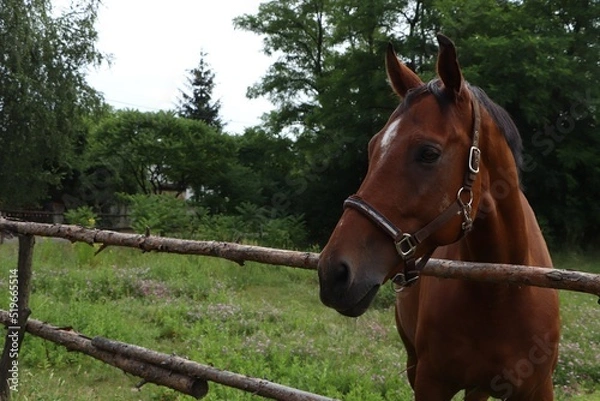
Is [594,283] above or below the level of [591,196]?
below

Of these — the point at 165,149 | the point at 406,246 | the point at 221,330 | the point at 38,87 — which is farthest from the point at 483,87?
the point at 406,246

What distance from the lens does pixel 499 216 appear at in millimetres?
2223

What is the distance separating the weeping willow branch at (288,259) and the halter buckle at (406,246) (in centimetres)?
34

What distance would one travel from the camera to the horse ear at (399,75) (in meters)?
2.12

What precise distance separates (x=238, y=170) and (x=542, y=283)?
18.0 m

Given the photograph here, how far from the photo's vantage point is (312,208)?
1967 centimetres

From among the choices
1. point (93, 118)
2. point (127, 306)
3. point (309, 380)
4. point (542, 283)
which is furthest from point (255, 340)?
point (93, 118)

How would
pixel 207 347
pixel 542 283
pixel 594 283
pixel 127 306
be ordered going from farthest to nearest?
1. pixel 127 306
2. pixel 207 347
3. pixel 542 283
4. pixel 594 283

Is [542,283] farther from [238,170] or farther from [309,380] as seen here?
[238,170]

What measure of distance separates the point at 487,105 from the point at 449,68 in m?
0.39

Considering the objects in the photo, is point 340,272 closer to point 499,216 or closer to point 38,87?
point 499,216

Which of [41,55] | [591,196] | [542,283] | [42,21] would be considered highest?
[42,21]

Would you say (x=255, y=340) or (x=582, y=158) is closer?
(x=255, y=340)

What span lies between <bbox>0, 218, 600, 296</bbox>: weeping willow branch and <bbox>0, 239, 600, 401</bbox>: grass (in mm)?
1179
